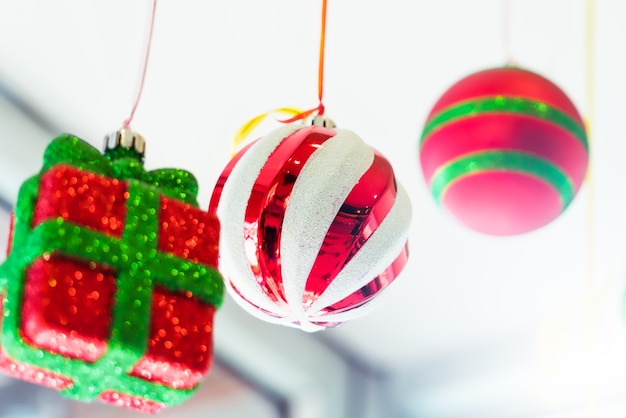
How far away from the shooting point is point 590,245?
6.45 ft

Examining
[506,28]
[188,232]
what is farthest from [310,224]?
[506,28]

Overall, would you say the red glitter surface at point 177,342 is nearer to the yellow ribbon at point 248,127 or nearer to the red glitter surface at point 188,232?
the red glitter surface at point 188,232

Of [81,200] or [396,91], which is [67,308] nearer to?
[81,200]

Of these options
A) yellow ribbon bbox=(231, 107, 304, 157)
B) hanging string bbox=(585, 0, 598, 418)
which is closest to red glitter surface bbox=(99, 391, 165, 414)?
yellow ribbon bbox=(231, 107, 304, 157)

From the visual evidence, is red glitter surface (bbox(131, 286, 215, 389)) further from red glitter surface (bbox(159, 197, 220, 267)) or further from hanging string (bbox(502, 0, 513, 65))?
hanging string (bbox(502, 0, 513, 65))

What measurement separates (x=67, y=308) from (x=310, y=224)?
0.27 metres

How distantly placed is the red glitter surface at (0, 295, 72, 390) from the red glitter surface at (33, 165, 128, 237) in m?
0.07

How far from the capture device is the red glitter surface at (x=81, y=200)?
2.00 ft

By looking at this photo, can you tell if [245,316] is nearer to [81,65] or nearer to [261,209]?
[81,65]

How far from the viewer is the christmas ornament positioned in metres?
1.03

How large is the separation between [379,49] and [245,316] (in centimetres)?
83

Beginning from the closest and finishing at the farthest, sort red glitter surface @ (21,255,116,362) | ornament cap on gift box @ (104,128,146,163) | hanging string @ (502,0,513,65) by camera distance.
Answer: red glitter surface @ (21,255,116,362)
ornament cap on gift box @ (104,128,146,163)
hanging string @ (502,0,513,65)

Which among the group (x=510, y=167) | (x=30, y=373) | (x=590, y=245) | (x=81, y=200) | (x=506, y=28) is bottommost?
(x=30, y=373)

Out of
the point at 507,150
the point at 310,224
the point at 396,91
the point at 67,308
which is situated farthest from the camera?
the point at 396,91
